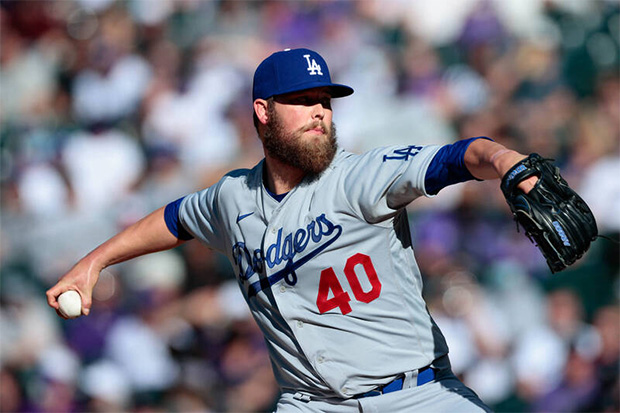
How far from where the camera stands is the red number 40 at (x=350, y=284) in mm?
3025

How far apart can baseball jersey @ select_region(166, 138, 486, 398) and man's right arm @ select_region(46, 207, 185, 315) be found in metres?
0.62

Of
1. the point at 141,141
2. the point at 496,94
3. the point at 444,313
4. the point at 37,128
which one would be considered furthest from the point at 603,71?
the point at 37,128

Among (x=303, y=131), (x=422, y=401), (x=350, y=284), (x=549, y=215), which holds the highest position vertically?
(x=303, y=131)

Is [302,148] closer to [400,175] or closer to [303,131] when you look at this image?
[303,131]

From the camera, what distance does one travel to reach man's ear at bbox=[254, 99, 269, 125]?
3402mm

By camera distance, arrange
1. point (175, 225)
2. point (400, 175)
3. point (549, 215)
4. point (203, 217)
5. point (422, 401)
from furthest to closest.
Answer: point (175, 225), point (203, 217), point (422, 401), point (400, 175), point (549, 215)

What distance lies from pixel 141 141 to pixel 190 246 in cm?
144

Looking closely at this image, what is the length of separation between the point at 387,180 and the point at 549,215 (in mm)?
626

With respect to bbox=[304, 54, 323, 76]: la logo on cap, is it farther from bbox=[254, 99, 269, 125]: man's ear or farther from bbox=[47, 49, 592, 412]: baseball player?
bbox=[254, 99, 269, 125]: man's ear

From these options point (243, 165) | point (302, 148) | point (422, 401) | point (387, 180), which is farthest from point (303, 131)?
point (243, 165)

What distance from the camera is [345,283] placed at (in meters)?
3.04

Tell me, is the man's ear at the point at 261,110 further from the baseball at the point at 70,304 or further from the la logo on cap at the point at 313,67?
the baseball at the point at 70,304

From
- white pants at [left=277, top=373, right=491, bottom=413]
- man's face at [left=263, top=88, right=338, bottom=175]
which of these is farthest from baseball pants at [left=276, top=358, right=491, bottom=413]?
man's face at [left=263, top=88, right=338, bottom=175]

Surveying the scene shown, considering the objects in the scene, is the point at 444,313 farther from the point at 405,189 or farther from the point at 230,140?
the point at 405,189
